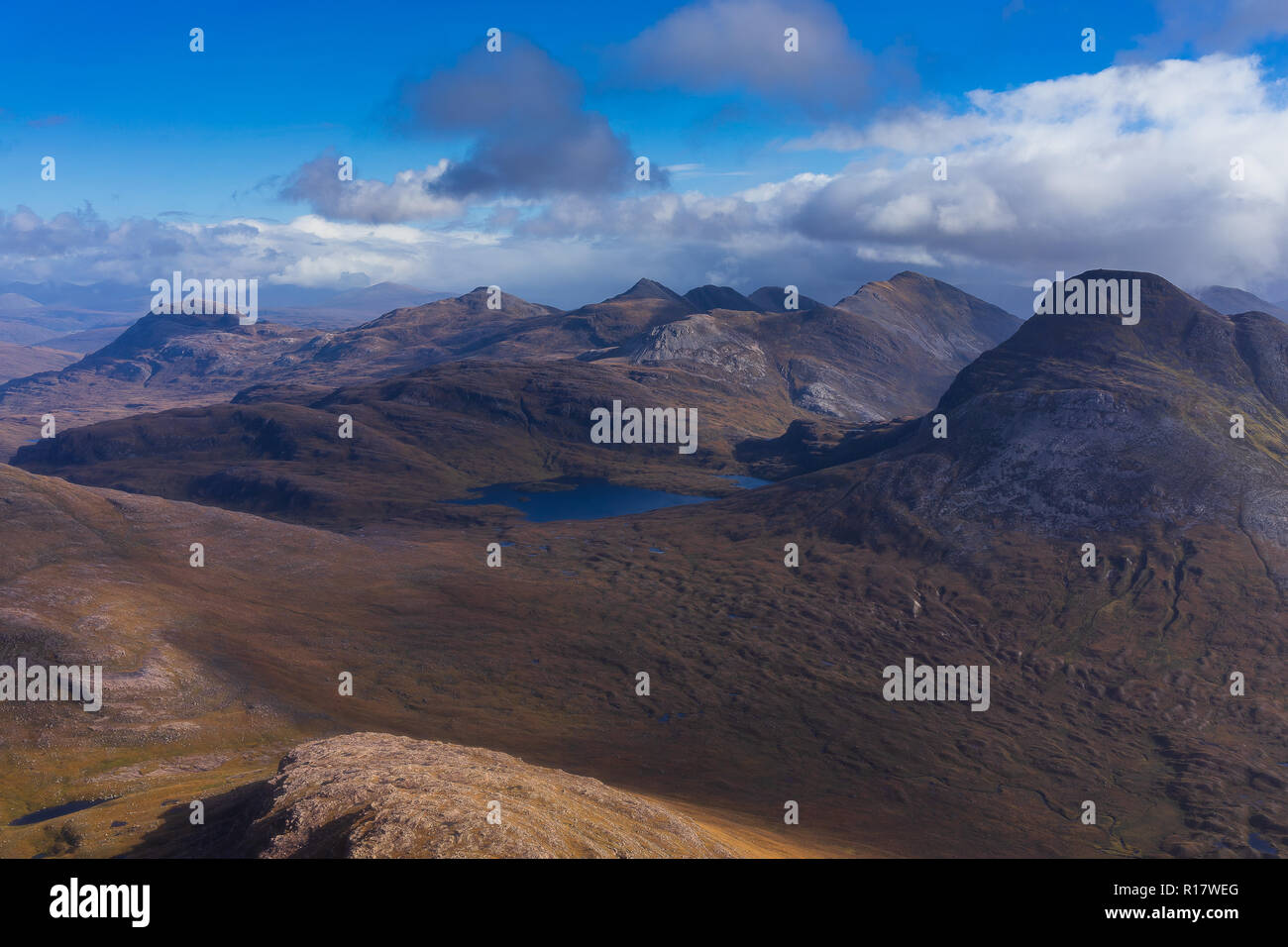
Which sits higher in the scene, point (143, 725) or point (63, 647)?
point (63, 647)

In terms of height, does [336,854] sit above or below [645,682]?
above
